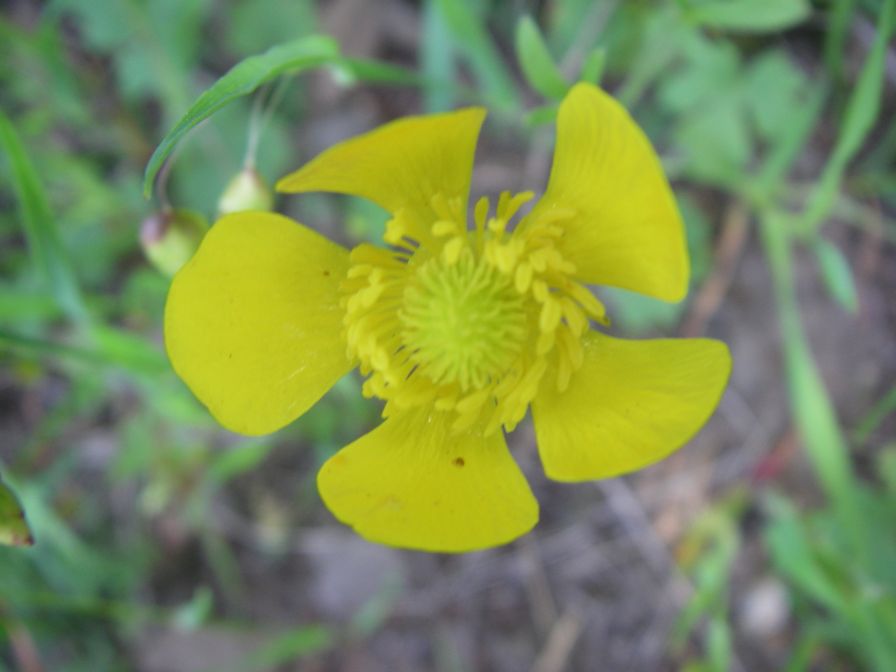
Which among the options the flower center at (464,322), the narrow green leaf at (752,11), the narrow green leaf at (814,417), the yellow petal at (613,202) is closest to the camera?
the yellow petal at (613,202)

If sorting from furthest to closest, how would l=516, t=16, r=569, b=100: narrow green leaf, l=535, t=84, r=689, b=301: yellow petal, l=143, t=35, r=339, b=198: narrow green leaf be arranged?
l=516, t=16, r=569, b=100: narrow green leaf, l=143, t=35, r=339, b=198: narrow green leaf, l=535, t=84, r=689, b=301: yellow petal

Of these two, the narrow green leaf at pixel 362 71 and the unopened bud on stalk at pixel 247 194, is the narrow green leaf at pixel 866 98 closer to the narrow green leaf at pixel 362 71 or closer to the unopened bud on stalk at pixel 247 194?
the narrow green leaf at pixel 362 71

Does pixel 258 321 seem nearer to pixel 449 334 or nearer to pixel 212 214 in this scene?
pixel 449 334

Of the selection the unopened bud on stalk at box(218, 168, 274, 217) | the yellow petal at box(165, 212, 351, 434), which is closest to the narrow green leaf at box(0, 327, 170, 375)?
the unopened bud on stalk at box(218, 168, 274, 217)

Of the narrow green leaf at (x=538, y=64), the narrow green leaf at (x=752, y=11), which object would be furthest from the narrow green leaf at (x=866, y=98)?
the narrow green leaf at (x=538, y=64)

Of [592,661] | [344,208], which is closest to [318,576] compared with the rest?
[592,661]

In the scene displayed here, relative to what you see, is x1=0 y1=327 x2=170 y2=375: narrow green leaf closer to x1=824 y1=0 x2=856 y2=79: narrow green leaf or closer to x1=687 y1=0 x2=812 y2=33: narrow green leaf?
x1=687 y1=0 x2=812 y2=33: narrow green leaf
